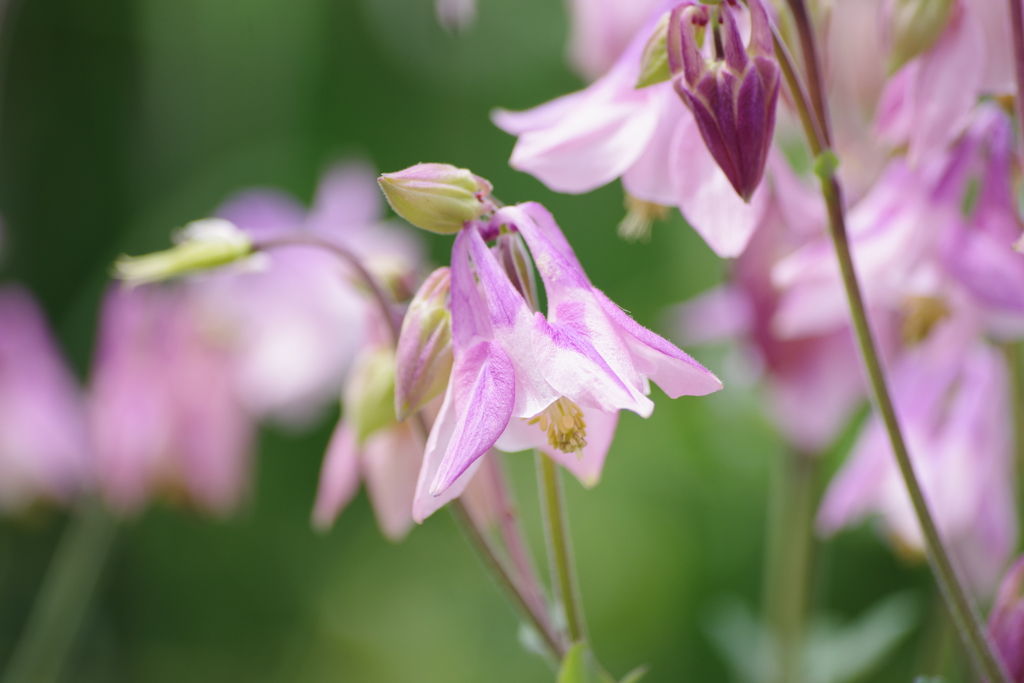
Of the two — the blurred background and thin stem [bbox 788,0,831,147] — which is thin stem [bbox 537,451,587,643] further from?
the blurred background

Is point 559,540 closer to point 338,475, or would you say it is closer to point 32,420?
point 338,475

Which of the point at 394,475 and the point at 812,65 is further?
the point at 394,475

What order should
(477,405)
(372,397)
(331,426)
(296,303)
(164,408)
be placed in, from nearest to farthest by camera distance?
(477,405) → (372,397) → (164,408) → (296,303) → (331,426)

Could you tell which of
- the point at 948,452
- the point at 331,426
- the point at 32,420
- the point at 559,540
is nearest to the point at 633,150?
the point at 559,540

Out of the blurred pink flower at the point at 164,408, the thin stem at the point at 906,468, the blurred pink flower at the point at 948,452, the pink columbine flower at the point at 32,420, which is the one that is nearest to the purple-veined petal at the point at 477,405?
the thin stem at the point at 906,468

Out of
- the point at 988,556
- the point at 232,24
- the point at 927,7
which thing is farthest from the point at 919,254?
the point at 232,24

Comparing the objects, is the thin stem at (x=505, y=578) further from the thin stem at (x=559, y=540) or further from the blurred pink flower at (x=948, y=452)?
the blurred pink flower at (x=948, y=452)
